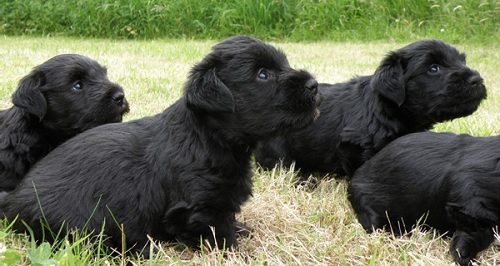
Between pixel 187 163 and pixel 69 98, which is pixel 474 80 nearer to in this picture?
pixel 187 163

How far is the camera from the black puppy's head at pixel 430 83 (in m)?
4.02

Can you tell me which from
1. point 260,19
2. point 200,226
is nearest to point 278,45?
point 260,19

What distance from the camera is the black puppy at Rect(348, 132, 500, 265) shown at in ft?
9.38

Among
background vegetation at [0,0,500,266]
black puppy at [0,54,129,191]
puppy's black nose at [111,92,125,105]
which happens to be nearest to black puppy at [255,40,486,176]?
background vegetation at [0,0,500,266]

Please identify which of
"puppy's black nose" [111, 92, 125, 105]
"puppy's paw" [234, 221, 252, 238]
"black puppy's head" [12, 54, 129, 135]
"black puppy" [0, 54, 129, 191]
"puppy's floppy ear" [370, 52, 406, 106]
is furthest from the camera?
"puppy's floppy ear" [370, 52, 406, 106]

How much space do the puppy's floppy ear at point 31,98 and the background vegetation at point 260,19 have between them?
8.35m

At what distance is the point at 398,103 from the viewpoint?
4074mm

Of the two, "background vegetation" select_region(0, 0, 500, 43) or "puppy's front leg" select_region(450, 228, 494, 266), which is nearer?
"puppy's front leg" select_region(450, 228, 494, 266)

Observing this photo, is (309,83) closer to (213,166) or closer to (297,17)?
(213,166)

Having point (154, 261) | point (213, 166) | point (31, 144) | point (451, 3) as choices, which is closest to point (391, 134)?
point (213, 166)

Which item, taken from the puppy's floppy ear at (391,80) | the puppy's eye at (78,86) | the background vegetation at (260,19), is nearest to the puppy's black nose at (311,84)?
the puppy's floppy ear at (391,80)

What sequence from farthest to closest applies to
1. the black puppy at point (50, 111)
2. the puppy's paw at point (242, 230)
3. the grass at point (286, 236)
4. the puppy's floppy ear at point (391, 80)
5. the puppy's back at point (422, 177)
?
the puppy's floppy ear at point (391, 80)
the black puppy at point (50, 111)
the puppy's paw at point (242, 230)
the puppy's back at point (422, 177)
the grass at point (286, 236)

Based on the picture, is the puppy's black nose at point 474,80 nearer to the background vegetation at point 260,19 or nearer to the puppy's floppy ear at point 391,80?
the puppy's floppy ear at point 391,80

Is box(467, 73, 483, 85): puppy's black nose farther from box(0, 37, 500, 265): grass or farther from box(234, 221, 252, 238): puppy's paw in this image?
box(234, 221, 252, 238): puppy's paw
